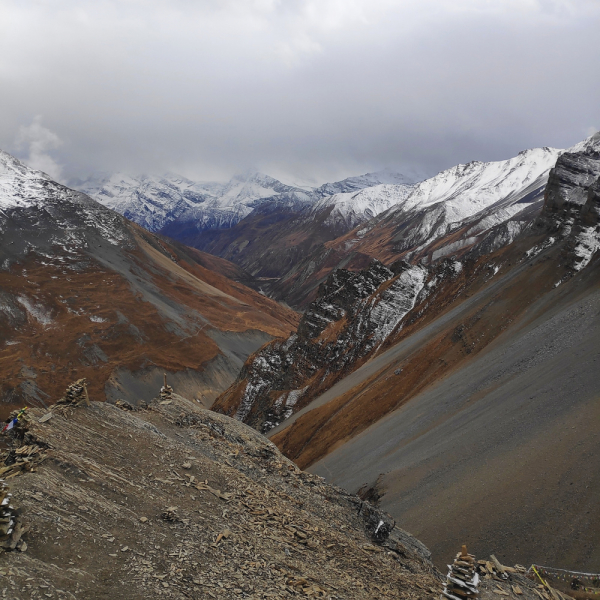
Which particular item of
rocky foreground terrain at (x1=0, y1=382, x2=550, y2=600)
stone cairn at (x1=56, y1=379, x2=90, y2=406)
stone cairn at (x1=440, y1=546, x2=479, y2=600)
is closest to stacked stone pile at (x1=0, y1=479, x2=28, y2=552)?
rocky foreground terrain at (x1=0, y1=382, x2=550, y2=600)

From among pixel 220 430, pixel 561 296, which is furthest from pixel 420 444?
pixel 561 296

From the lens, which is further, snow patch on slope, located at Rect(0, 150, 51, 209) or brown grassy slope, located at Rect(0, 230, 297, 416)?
snow patch on slope, located at Rect(0, 150, 51, 209)

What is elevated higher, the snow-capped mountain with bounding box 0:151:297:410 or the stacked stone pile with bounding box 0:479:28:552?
the snow-capped mountain with bounding box 0:151:297:410

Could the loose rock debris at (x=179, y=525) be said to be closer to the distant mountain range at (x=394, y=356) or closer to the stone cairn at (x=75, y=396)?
the stone cairn at (x=75, y=396)

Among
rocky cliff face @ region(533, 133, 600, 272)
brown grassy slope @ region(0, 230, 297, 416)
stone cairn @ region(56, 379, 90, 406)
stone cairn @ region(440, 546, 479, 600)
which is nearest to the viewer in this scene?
stone cairn @ region(440, 546, 479, 600)

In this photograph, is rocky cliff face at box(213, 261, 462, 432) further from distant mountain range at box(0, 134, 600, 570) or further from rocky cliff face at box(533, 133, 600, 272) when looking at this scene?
rocky cliff face at box(533, 133, 600, 272)

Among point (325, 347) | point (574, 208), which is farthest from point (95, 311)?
point (574, 208)

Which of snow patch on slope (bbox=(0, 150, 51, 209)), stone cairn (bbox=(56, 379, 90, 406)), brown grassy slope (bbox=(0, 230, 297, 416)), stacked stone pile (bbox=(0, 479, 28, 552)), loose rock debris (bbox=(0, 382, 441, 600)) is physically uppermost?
snow patch on slope (bbox=(0, 150, 51, 209))
